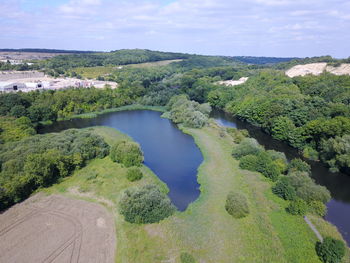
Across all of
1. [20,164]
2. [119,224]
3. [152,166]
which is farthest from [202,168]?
[20,164]

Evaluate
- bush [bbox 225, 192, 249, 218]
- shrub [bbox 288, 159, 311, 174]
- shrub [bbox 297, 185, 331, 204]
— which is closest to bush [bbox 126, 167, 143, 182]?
bush [bbox 225, 192, 249, 218]

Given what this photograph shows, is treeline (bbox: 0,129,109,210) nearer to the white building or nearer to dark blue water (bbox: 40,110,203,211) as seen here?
dark blue water (bbox: 40,110,203,211)

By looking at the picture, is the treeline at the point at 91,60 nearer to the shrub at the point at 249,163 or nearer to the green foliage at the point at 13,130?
the green foliage at the point at 13,130

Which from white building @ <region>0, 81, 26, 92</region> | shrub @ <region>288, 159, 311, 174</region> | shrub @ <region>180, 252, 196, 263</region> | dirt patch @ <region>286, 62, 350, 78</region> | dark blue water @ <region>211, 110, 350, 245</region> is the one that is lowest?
dark blue water @ <region>211, 110, 350, 245</region>

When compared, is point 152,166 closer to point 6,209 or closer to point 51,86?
point 6,209

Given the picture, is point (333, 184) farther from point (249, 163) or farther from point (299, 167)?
point (249, 163)

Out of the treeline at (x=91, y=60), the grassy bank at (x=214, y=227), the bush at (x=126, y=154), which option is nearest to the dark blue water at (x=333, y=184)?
the grassy bank at (x=214, y=227)
